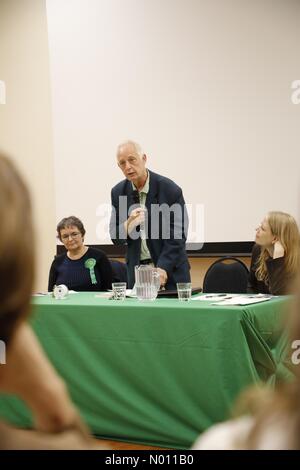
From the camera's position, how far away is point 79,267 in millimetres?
3525

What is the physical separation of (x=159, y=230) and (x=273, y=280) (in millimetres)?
652

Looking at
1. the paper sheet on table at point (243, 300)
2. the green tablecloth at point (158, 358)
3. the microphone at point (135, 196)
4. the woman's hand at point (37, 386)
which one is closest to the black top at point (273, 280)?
the paper sheet on table at point (243, 300)

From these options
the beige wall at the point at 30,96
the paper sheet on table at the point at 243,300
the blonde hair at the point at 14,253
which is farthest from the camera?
the beige wall at the point at 30,96

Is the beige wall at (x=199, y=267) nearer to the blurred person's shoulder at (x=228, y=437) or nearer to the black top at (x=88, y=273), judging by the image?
the black top at (x=88, y=273)

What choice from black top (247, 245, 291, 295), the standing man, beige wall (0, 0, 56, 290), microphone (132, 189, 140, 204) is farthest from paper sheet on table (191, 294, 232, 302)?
beige wall (0, 0, 56, 290)

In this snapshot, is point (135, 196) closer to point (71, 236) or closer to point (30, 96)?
point (71, 236)

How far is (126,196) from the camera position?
10.6 feet

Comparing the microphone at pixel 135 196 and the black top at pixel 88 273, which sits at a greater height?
the microphone at pixel 135 196

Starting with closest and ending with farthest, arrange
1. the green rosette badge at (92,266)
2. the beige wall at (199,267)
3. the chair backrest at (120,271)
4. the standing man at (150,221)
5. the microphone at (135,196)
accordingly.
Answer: the standing man at (150,221) → the microphone at (135,196) → the green rosette badge at (92,266) → the chair backrest at (120,271) → the beige wall at (199,267)

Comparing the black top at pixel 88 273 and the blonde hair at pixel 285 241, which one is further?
the black top at pixel 88 273

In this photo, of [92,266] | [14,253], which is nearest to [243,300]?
[92,266]

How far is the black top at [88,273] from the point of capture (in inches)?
138

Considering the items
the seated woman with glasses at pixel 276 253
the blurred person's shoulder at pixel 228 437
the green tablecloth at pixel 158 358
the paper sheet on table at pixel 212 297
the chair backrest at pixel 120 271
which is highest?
the blurred person's shoulder at pixel 228 437

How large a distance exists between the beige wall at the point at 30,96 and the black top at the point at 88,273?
149 cm
